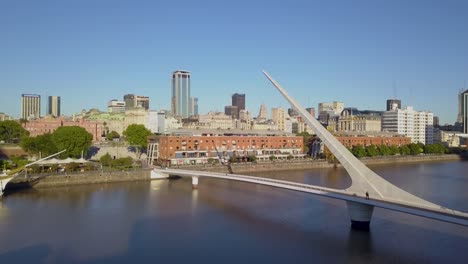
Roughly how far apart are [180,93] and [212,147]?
11960cm

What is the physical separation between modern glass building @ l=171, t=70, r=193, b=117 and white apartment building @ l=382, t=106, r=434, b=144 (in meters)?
90.7

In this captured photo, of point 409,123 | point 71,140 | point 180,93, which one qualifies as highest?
point 180,93

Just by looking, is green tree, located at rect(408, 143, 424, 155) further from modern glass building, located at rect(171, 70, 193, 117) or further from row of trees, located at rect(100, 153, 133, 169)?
modern glass building, located at rect(171, 70, 193, 117)

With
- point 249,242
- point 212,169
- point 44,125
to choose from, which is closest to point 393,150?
point 212,169

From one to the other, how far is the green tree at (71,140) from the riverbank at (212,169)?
624 cm

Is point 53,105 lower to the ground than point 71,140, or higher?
higher

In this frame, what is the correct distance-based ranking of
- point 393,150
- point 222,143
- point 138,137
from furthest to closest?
point 393,150 < point 138,137 < point 222,143

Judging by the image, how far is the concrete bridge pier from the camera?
51.7ft

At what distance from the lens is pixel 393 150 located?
52.1 m

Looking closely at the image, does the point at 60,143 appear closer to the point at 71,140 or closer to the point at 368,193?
the point at 71,140

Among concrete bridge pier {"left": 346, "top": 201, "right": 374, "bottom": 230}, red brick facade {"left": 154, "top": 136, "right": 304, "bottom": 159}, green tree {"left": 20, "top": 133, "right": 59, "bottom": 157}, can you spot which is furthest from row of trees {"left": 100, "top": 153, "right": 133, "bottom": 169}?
concrete bridge pier {"left": 346, "top": 201, "right": 374, "bottom": 230}

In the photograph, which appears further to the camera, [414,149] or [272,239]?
[414,149]

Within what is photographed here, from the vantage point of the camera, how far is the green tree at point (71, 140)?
33844 mm

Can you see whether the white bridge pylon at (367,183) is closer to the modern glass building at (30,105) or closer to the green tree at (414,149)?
the green tree at (414,149)
